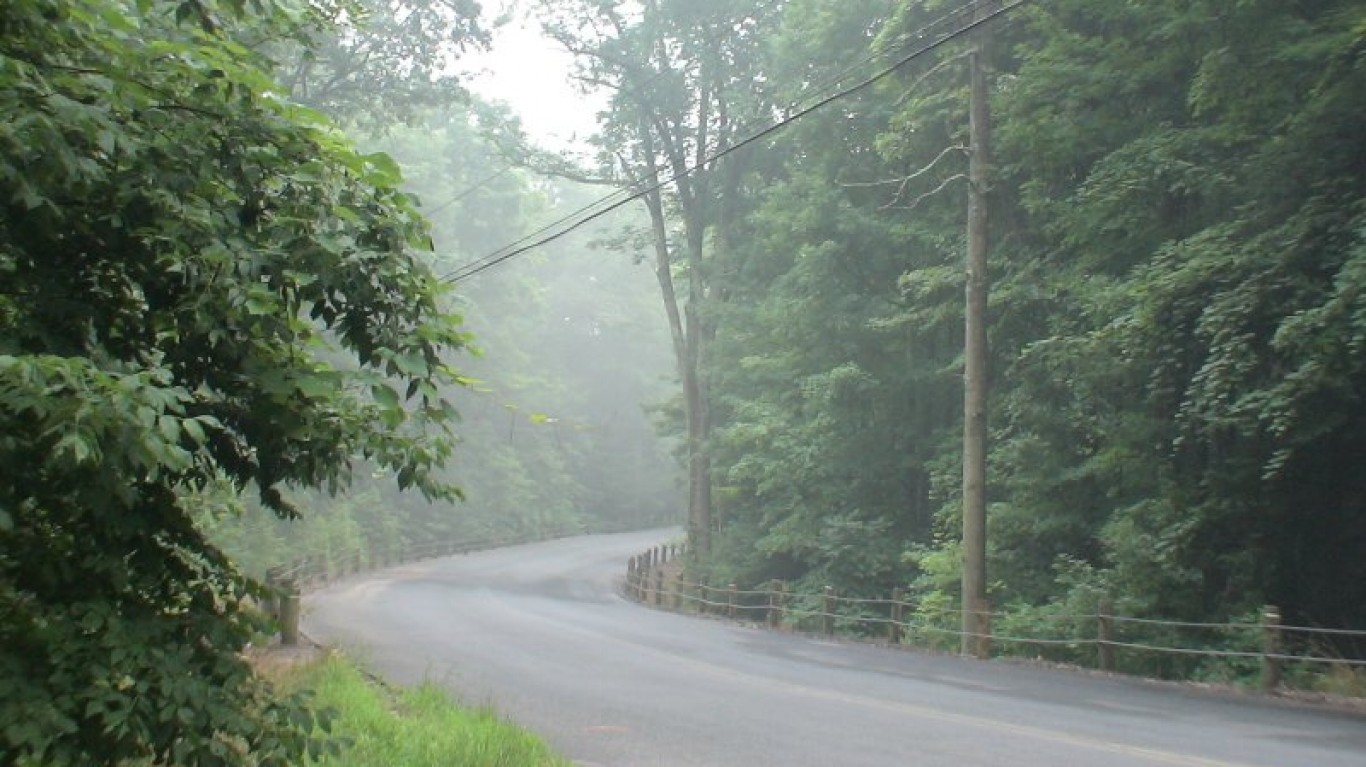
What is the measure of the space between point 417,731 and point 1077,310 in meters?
14.6

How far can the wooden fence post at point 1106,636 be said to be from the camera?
1579 centimetres

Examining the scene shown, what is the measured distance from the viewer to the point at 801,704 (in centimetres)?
1196

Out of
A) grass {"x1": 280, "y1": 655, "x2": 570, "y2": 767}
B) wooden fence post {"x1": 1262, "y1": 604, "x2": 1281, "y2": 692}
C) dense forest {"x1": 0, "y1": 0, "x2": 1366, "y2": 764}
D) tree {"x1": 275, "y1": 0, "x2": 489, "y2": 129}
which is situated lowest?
grass {"x1": 280, "y1": 655, "x2": 570, "y2": 767}

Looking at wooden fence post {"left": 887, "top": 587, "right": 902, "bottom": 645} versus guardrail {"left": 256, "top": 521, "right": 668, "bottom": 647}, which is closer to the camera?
guardrail {"left": 256, "top": 521, "right": 668, "bottom": 647}

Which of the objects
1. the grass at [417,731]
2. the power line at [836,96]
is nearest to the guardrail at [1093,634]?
the power line at [836,96]

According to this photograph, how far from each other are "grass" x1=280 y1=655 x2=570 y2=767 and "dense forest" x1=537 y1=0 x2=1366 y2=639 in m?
8.02

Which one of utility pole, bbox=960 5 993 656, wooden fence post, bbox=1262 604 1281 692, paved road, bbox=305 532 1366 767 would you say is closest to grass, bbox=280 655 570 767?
paved road, bbox=305 532 1366 767

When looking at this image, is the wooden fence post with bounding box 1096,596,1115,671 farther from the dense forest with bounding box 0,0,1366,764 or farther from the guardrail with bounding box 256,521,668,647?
the guardrail with bounding box 256,521,668,647

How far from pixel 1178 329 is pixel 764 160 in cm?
2379

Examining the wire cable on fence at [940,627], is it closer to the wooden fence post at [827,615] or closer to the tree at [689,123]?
the wooden fence post at [827,615]

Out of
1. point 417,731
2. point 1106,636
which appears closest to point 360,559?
point 1106,636

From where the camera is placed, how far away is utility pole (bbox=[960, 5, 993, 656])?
18.5m

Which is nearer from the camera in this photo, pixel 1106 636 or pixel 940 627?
pixel 1106 636

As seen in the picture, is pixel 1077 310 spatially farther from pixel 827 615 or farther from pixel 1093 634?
pixel 827 615
